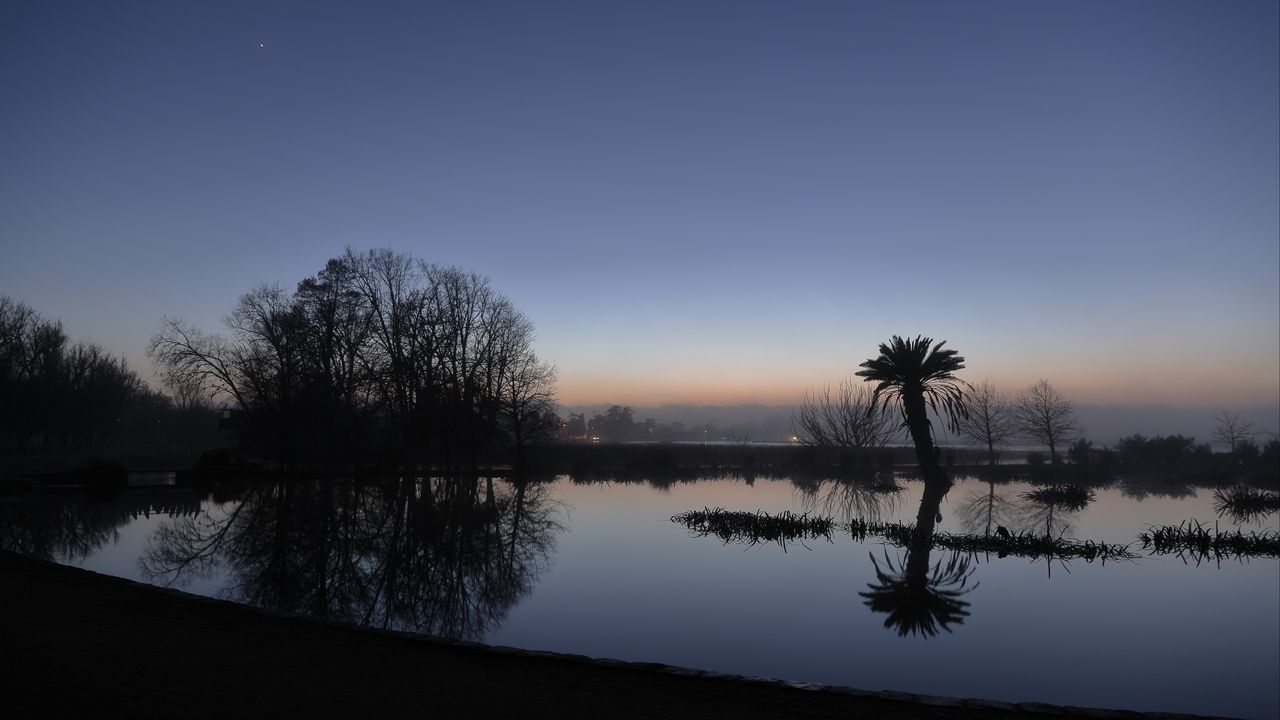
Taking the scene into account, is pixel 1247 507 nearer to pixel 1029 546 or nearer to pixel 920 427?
pixel 920 427

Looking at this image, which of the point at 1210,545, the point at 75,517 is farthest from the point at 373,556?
the point at 1210,545

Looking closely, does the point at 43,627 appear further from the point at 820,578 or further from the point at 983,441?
the point at 983,441

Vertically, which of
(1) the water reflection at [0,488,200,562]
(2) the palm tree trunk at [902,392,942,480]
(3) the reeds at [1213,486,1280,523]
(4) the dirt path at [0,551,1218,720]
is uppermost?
(2) the palm tree trunk at [902,392,942,480]

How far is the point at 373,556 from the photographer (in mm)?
14922

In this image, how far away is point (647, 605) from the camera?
11383mm

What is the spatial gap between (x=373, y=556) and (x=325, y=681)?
8706 millimetres

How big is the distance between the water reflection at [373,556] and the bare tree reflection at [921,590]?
19.3ft

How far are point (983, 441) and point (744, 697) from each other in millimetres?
58412

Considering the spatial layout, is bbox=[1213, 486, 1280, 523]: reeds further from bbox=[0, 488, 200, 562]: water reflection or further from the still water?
bbox=[0, 488, 200, 562]: water reflection

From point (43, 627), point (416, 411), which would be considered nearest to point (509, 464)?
point (416, 411)

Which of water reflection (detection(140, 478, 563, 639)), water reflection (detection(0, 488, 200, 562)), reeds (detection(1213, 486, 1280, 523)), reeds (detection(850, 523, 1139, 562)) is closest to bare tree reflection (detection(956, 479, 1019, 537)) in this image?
reeds (detection(850, 523, 1139, 562))

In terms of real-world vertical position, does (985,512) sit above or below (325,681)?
below

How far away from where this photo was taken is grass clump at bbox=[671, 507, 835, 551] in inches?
739

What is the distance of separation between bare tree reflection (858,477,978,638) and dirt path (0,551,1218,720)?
14.3ft
